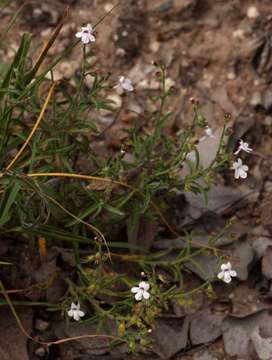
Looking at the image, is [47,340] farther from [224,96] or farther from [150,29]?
[150,29]

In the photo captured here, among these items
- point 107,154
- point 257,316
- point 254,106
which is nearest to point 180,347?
point 257,316

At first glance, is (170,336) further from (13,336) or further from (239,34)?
(239,34)

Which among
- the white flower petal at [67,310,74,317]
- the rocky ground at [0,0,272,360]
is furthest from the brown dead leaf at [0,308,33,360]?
the white flower petal at [67,310,74,317]

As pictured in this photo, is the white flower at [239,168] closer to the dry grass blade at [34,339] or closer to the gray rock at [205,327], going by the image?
the gray rock at [205,327]

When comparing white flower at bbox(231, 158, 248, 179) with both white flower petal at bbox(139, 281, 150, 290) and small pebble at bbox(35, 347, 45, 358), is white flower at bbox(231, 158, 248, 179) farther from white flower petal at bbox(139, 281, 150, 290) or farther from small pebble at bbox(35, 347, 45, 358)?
small pebble at bbox(35, 347, 45, 358)

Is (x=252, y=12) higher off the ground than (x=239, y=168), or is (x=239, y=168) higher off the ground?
(x=252, y=12)

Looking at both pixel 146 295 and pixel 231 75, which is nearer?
pixel 146 295

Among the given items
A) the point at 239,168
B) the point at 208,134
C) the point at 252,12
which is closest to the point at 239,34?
the point at 252,12
